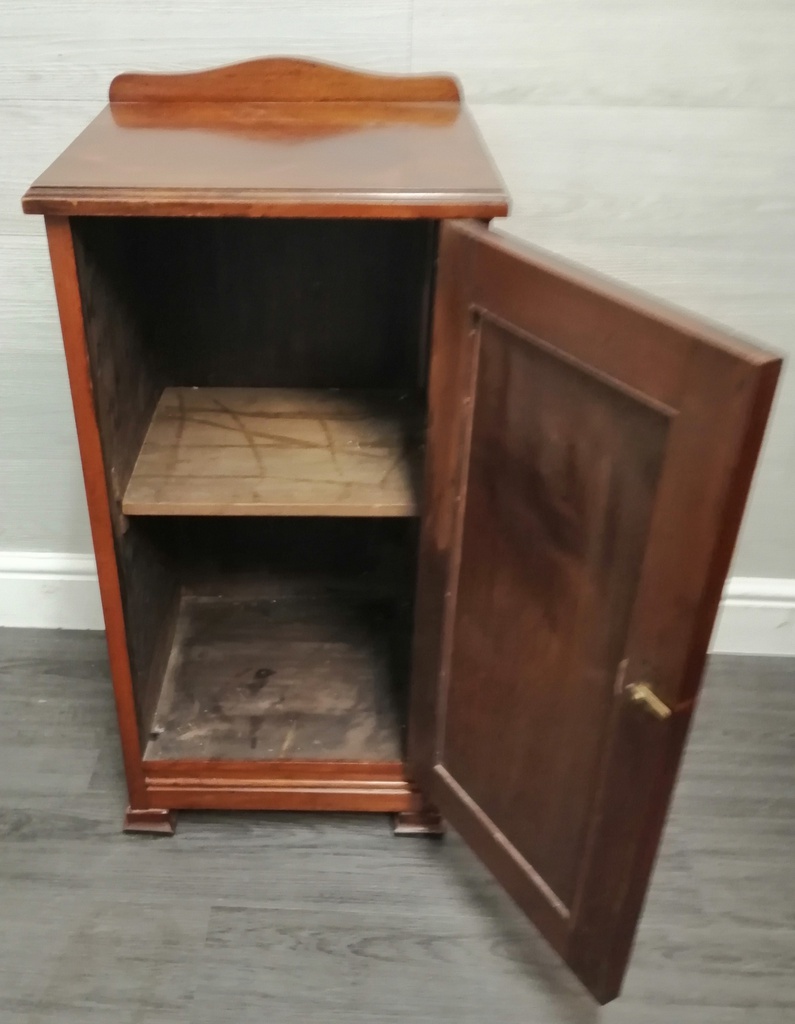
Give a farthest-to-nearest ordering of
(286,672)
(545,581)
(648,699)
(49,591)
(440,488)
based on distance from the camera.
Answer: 1. (49,591)
2. (286,672)
3. (440,488)
4. (545,581)
5. (648,699)

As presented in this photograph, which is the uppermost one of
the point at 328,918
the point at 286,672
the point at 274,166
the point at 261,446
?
the point at 274,166

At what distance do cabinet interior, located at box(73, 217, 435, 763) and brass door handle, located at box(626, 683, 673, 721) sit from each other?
14.7 inches

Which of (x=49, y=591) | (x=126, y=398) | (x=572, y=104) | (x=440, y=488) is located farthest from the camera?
(x=49, y=591)

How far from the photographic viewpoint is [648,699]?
0.74m

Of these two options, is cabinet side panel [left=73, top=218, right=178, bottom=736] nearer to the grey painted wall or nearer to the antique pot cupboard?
the antique pot cupboard

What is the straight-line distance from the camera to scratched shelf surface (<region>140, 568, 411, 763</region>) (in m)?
1.25

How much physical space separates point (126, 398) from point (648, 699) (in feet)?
2.24

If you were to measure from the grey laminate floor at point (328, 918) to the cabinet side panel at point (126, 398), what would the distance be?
0.67 feet

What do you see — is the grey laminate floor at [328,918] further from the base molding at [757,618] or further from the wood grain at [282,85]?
the wood grain at [282,85]

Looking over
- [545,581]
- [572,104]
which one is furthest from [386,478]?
[572,104]

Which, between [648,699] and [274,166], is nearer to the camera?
[648,699]

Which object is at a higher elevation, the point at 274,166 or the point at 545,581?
the point at 274,166

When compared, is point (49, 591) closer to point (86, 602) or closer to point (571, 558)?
point (86, 602)

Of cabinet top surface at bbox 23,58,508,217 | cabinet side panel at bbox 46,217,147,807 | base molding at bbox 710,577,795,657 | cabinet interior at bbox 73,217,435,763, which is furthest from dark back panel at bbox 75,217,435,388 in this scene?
base molding at bbox 710,577,795,657
